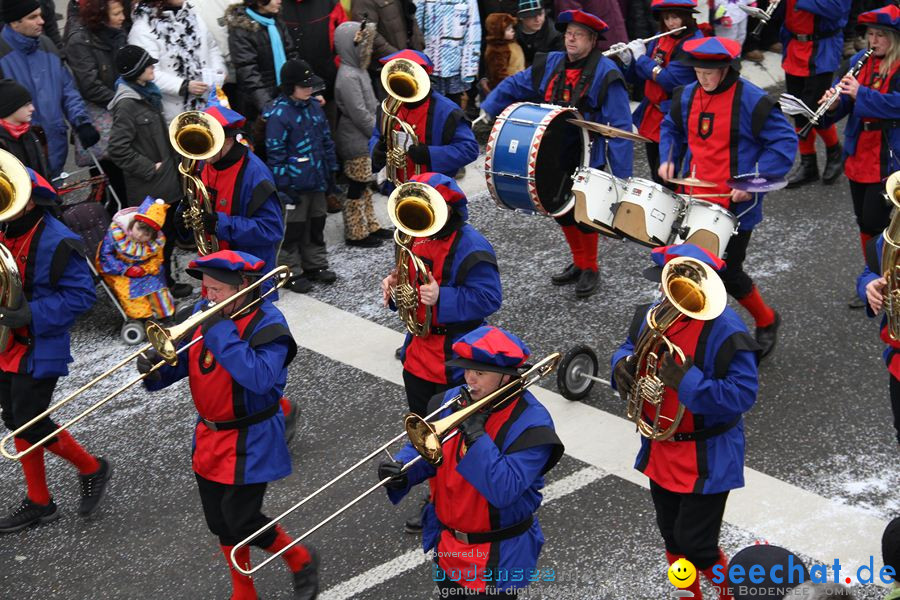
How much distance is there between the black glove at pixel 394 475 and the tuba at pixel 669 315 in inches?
40.3

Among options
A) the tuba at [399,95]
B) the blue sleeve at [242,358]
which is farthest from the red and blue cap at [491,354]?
the tuba at [399,95]

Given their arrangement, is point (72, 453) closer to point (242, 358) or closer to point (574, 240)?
point (242, 358)

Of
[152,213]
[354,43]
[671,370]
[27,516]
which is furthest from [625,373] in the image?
[354,43]

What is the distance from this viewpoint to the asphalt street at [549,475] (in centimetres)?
588

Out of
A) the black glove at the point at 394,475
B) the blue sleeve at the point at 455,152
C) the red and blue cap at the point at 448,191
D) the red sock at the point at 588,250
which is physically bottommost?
the red sock at the point at 588,250

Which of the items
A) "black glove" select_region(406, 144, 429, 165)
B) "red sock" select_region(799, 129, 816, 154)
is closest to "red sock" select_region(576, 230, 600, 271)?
"black glove" select_region(406, 144, 429, 165)

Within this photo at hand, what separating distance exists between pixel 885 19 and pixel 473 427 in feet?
15.9

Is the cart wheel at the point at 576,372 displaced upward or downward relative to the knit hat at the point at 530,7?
downward

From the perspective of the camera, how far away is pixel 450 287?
5965mm

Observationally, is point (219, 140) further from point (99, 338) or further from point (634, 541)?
point (634, 541)

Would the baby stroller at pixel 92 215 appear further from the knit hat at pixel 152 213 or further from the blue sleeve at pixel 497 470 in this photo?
the blue sleeve at pixel 497 470

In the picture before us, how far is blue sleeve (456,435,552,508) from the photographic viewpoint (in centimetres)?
441

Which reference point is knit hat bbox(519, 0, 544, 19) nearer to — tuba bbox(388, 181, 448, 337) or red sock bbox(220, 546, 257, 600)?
tuba bbox(388, 181, 448, 337)

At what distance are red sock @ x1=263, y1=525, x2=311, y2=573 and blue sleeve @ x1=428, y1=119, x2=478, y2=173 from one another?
125 inches
